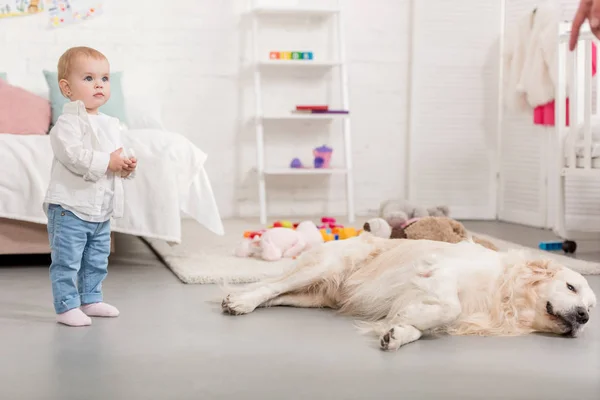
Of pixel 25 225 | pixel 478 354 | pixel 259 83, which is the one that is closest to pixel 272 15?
pixel 259 83

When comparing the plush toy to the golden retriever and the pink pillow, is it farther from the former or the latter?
the pink pillow

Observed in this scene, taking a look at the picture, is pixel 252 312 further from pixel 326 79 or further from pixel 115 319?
pixel 326 79

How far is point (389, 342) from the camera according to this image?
1.75 m

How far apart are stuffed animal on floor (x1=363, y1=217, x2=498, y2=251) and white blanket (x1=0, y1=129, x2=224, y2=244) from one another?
77 cm

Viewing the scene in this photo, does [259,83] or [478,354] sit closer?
[478,354]

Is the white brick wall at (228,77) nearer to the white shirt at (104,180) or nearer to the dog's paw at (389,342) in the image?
the white shirt at (104,180)

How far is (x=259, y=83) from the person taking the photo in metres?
4.80

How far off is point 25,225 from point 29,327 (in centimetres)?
93

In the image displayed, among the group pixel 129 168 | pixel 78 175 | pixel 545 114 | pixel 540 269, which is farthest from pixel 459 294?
pixel 545 114

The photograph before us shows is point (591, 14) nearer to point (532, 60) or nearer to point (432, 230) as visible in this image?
point (432, 230)

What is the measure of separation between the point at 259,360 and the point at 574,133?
2.22 meters

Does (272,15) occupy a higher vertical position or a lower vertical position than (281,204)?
higher

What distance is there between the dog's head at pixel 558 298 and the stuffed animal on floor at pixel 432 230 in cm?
100

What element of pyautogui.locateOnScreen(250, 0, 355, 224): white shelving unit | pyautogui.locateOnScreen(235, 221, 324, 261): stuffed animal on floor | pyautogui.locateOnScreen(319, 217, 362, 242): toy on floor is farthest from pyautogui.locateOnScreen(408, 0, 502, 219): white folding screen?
pyautogui.locateOnScreen(235, 221, 324, 261): stuffed animal on floor
